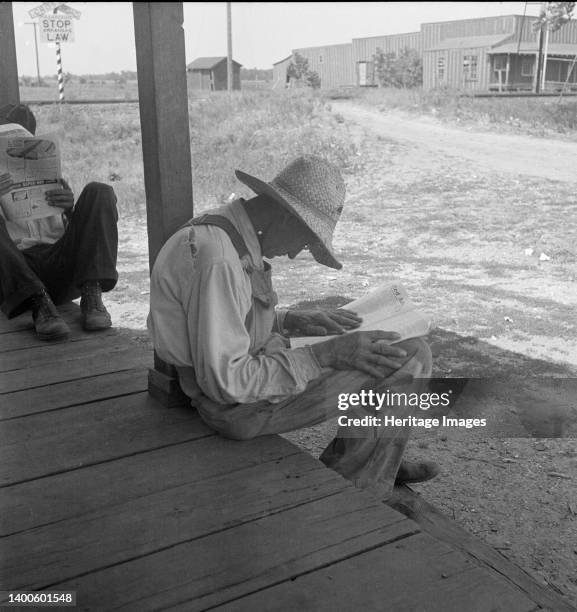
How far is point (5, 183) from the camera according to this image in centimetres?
279

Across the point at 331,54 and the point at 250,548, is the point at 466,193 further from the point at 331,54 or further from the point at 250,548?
the point at 250,548

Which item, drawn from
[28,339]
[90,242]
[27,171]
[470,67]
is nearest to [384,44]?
[470,67]

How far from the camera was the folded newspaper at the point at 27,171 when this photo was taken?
278 centimetres

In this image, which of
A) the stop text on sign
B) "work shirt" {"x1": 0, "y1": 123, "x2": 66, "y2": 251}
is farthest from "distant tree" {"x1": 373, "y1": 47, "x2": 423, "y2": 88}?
"work shirt" {"x1": 0, "y1": 123, "x2": 66, "y2": 251}

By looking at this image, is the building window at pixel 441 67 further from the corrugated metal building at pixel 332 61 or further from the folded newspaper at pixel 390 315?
the folded newspaper at pixel 390 315

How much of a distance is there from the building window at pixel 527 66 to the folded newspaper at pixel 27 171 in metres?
2.70

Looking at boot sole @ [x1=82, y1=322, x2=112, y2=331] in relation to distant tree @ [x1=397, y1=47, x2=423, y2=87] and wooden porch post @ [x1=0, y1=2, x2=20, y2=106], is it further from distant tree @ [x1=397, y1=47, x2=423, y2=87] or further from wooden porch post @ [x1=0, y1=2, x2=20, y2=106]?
distant tree @ [x1=397, y1=47, x2=423, y2=87]

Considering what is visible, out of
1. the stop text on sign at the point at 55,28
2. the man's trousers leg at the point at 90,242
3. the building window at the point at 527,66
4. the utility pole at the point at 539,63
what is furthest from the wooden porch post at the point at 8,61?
the building window at the point at 527,66

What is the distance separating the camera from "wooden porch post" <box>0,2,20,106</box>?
3588 mm

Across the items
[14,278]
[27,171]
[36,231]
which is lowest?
[14,278]

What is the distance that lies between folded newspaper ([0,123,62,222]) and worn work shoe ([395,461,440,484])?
5.51 ft

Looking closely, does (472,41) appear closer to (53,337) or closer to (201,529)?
(53,337)

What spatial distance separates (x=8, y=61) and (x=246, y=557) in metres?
3.12

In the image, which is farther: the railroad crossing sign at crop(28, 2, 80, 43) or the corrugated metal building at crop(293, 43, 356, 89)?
the railroad crossing sign at crop(28, 2, 80, 43)
